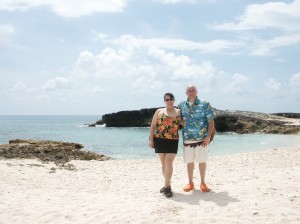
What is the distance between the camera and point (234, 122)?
62.3m

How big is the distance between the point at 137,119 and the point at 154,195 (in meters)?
76.2

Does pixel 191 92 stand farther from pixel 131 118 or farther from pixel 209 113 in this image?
pixel 131 118

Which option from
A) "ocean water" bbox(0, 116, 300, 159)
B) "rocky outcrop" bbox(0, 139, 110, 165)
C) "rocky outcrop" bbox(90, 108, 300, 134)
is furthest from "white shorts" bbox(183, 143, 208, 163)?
"rocky outcrop" bbox(90, 108, 300, 134)

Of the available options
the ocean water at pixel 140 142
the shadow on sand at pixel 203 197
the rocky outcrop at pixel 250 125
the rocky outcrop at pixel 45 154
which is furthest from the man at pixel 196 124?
the rocky outcrop at pixel 250 125

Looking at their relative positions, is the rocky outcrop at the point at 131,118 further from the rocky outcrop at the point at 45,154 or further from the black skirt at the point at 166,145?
the black skirt at the point at 166,145

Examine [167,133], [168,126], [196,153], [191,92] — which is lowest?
[196,153]

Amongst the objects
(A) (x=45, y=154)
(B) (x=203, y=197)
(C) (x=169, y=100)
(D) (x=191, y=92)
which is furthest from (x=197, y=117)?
(A) (x=45, y=154)

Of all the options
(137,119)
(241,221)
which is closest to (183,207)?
(241,221)

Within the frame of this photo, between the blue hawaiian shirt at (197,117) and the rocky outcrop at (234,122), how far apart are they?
1713 inches

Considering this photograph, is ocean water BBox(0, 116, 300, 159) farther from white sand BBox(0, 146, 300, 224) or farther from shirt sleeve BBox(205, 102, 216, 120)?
shirt sleeve BBox(205, 102, 216, 120)

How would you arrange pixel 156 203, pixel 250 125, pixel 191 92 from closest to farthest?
pixel 156 203 → pixel 191 92 → pixel 250 125

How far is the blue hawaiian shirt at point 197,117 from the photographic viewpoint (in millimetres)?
7965

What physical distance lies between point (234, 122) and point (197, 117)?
56.0m

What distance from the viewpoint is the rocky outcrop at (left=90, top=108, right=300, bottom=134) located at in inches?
2146
